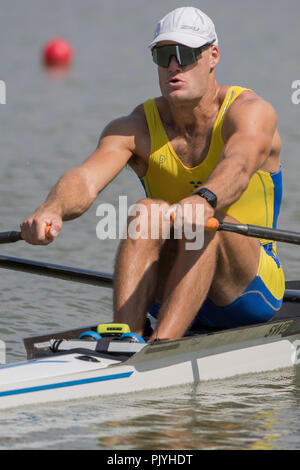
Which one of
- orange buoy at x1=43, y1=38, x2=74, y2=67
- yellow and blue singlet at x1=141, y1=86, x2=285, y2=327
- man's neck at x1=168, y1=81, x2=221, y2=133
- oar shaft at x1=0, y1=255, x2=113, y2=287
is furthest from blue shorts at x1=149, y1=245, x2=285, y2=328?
orange buoy at x1=43, y1=38, x2=74, y2=67

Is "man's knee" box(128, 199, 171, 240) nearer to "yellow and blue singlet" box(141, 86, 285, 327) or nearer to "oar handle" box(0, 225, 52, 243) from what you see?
"yellow and blue singlet" box(141, 86, 285, 327)

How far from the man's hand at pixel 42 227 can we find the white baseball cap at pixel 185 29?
1095 mm

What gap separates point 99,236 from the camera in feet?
28.8

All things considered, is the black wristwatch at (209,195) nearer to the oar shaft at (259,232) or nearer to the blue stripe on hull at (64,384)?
the oar shaft at (259,232)

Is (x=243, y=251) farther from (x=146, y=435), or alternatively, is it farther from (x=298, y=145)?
(x=298, y=145)

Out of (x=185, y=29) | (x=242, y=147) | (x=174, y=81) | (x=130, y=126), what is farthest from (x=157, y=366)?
(x=185, y=29)

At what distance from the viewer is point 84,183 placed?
16.9 feet

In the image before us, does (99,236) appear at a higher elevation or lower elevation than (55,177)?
lower

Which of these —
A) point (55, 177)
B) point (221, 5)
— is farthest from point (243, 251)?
point (221, 5)

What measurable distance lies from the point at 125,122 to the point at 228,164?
83 centimetres

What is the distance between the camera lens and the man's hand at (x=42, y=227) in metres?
4.68

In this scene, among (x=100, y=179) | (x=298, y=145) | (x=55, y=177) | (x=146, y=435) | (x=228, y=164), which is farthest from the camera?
(x=298, y=145)

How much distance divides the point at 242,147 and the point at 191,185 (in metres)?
0.48

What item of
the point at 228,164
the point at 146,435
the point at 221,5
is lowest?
the point at 146,435
